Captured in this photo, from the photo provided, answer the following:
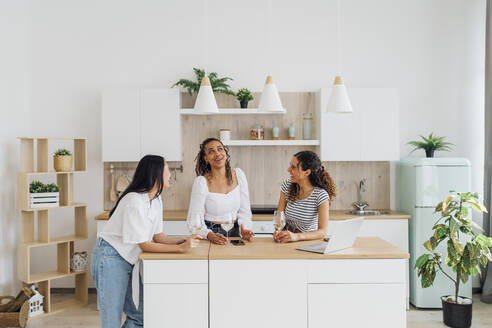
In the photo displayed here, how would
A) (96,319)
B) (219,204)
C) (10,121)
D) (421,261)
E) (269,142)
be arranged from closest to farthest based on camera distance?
(219,204) → (421,261) → (96,319) → (10,121) → (269,142)

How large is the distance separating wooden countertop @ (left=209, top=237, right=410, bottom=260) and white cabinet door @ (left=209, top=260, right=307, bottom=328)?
0.15ft

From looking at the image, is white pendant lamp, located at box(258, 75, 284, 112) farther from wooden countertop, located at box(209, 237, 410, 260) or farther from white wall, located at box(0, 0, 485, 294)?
white wall, located at box(0, 0, 485, 294)

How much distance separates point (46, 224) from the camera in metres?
4.47

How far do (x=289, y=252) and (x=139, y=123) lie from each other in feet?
8.20

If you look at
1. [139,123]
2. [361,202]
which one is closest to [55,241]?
[139,123]

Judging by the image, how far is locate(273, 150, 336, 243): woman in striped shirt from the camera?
317cm

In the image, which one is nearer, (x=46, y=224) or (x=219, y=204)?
(x=219, y=204)

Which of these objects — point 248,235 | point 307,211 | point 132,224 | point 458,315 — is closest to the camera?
point 132,224

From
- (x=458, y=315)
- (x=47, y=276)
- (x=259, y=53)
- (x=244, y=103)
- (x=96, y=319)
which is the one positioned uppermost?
(x=259, y=53)

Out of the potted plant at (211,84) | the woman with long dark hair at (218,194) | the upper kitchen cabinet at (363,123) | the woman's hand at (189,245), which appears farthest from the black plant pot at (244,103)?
the woman's hand at (189,245)

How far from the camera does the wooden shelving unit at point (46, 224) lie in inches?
170

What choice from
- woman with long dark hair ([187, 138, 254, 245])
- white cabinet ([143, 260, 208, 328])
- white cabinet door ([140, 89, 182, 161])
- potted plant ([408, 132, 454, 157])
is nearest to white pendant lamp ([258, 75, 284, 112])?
woman with long dark hair ([187, 138, 254, 245])

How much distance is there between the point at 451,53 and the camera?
5004 mm

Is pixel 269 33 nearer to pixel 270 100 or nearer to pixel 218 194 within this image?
pixel 270 100
